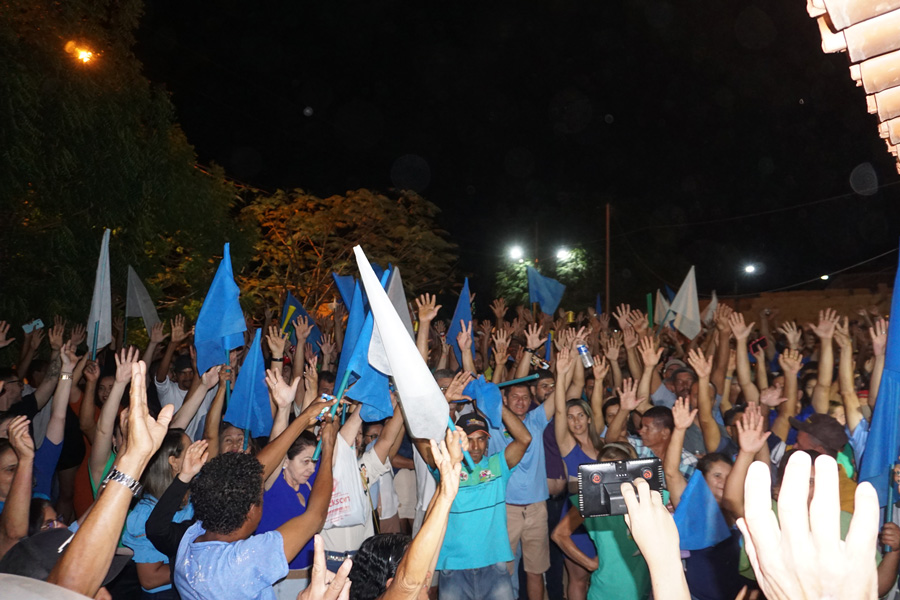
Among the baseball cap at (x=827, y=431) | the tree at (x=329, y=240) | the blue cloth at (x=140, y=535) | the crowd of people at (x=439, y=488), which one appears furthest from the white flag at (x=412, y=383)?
the tree at (x=329, y=240)

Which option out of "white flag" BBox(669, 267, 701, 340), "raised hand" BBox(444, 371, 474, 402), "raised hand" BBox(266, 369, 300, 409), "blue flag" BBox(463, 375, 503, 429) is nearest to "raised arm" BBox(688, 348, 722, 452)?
"blue flag" BBox(463, 375, 503, 429)

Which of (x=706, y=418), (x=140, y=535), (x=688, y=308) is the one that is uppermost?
(x=688, y=308)

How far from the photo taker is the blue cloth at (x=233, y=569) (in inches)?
113

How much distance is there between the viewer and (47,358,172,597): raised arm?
2.18 m

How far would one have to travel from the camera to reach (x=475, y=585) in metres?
4.90

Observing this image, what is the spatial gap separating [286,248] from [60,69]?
12.4 m

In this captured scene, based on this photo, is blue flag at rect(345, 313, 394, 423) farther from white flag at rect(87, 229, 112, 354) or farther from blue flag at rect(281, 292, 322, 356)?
blue flag at rect(281, 292, 322, 356)

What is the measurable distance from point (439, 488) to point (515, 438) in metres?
2.84

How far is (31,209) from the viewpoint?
39.6 ft

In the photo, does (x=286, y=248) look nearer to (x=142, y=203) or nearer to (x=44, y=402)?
(x=142, y=203)

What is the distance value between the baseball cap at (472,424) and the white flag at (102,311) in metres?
4.22

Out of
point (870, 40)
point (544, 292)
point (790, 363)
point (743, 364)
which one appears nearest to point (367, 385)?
point (870, 40)

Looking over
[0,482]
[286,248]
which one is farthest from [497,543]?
[286,248]

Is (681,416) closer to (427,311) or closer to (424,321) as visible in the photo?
(424,321)
